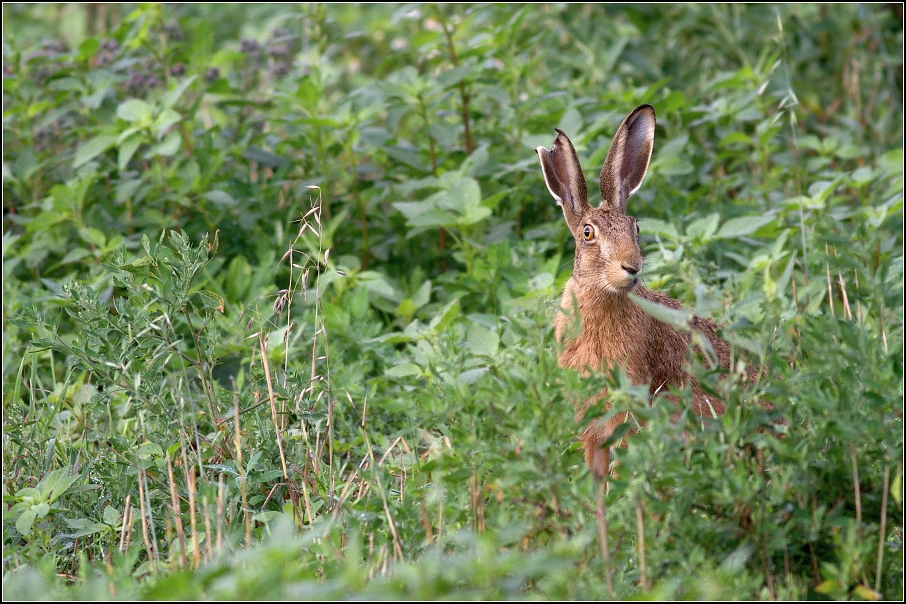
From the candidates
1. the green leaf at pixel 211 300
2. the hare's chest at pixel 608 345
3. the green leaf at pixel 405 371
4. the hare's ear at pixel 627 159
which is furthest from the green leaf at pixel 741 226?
the green leaf at pixel 211 300

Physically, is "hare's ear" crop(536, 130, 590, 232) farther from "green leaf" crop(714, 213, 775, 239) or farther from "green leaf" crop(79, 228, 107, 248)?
"green leaf" crop(79, 228, 107, 248)

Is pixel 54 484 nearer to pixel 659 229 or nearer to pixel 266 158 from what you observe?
pixel 266 158

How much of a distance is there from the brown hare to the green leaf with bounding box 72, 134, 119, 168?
2304mm

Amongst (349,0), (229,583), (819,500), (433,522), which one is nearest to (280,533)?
(229,583)

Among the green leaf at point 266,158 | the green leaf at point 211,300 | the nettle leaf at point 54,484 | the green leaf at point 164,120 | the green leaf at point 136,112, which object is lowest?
the nettle leaf at point 54,484

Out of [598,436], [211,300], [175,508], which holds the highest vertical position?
[211,300]

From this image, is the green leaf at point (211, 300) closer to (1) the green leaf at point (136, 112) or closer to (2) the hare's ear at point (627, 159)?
(2) the hare's ear at point (627, 159)

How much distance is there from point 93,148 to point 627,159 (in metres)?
2.68

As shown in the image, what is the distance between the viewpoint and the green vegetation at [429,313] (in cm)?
Answer: 276

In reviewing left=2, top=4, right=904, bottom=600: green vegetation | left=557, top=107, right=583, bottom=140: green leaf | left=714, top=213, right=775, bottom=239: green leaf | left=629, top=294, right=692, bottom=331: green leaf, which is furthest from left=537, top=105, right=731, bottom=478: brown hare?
left=629, top=294, right=692, bottom=331: green leaf

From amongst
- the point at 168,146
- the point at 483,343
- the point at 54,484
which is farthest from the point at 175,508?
the point at 168,146

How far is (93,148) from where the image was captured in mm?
5418

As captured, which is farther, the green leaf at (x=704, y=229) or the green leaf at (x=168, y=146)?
the green leaf at (x=168, y=146)

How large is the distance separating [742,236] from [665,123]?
1043mm
